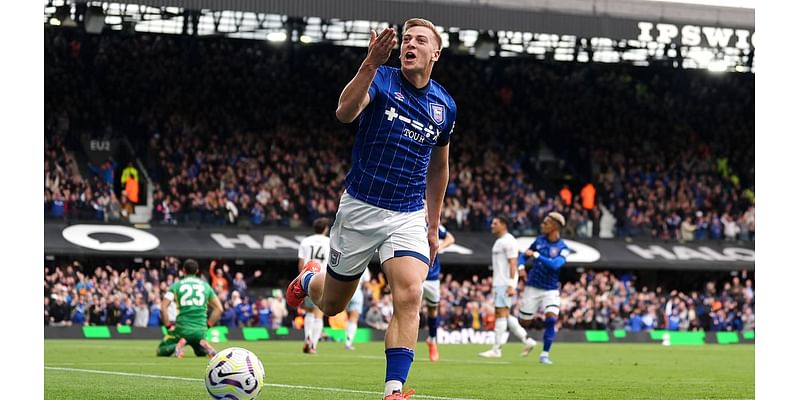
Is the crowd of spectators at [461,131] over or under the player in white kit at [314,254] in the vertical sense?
over

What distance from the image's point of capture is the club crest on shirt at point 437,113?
Answer: 8562mm

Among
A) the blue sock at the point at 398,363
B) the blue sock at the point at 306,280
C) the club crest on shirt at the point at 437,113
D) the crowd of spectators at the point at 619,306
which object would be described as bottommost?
the crowd of spectators at the point at 619,306

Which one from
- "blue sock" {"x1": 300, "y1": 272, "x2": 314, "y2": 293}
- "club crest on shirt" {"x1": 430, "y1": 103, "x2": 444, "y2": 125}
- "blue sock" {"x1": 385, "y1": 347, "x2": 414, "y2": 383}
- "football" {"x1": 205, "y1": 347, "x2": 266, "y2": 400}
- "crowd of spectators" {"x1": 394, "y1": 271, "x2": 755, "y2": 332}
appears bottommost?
"crowd of spectators" {"x1": 394, "y1": 271, "x2": 755, "y2": 332}

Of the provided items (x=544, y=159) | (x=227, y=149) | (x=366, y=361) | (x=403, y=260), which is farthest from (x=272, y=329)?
(x=403, y=260)

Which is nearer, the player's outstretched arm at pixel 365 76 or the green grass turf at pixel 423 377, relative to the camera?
the player's outstretched arm at pixel 365 76

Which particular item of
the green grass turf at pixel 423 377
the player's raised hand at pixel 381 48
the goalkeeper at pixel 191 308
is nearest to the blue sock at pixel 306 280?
the green grass turf at pixel 423 377

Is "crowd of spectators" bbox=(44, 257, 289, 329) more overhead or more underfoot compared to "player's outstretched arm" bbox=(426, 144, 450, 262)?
more underfoot

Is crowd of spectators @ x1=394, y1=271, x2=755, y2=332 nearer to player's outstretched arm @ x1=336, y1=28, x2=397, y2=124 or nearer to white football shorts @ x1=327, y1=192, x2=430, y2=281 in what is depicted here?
white football shorts @ x1=327, y1=192, x2=430, y2=281

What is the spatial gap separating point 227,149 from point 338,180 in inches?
142

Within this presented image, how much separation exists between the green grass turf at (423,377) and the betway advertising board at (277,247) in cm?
1258

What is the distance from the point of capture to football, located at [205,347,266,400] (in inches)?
332

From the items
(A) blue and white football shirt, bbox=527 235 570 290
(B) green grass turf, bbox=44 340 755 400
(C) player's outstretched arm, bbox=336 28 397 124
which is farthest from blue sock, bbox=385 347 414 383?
(A) blue and white football shirt, bbox=527 235 570 290

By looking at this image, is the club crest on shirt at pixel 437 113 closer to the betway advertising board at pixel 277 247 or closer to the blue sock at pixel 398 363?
the blue sock at pixel 398 363

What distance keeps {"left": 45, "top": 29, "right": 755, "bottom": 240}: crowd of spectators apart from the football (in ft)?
86.4
